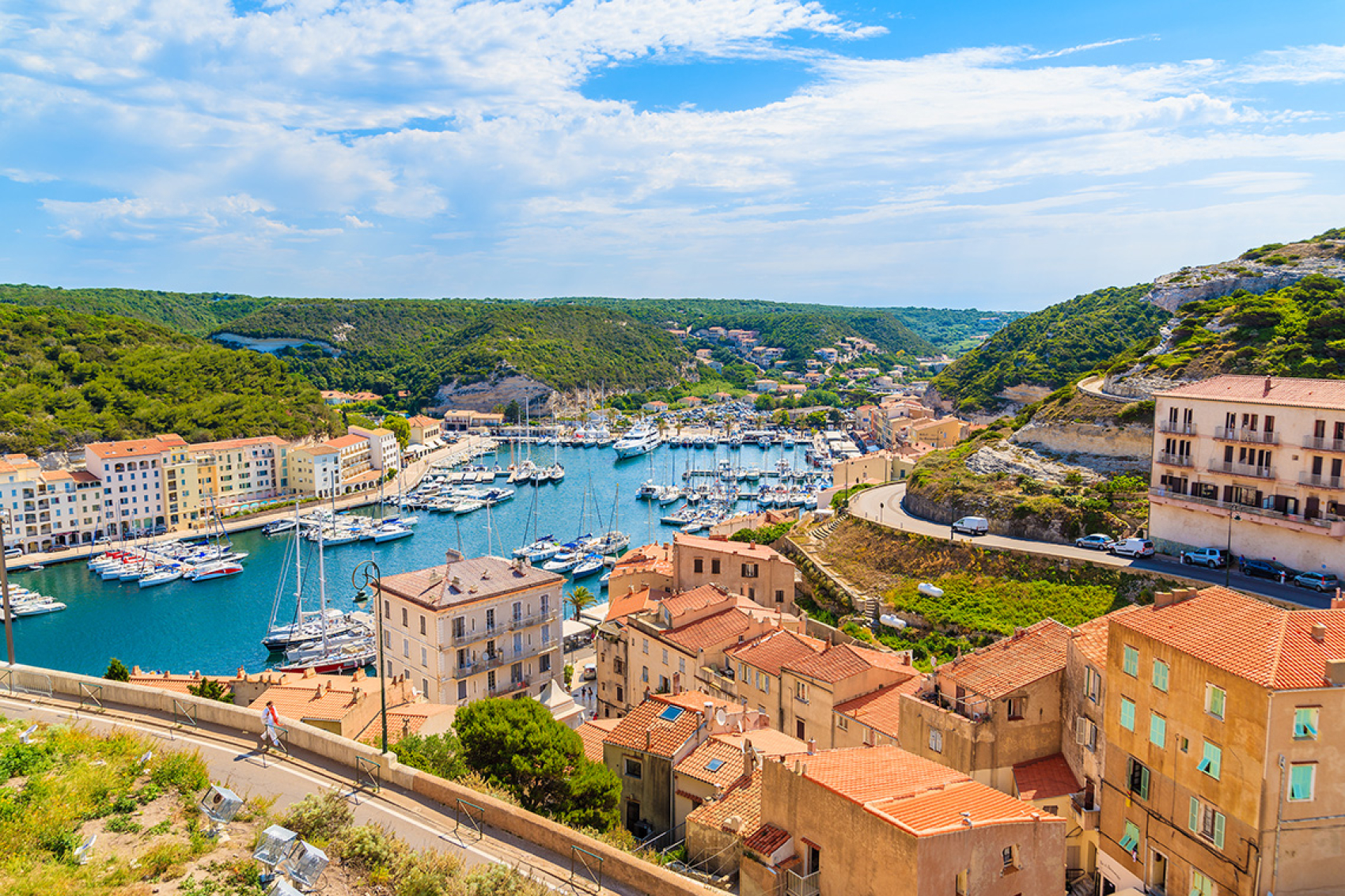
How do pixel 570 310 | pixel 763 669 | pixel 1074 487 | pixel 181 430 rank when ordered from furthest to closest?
pixel 570 310
pixel 181 430
pixel 1074 487
pixel 763 669

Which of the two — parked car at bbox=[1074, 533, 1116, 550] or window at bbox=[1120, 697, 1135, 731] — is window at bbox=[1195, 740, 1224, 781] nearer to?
window at bbox=[1120, 697, 1135, 731]

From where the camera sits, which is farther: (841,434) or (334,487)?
(841,434)

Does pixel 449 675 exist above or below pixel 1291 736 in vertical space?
below

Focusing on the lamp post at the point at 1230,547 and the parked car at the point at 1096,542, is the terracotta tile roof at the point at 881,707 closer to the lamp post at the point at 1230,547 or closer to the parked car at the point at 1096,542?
the lamp post at the point at 1230,547

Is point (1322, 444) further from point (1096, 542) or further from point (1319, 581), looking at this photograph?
point (1096, 542)

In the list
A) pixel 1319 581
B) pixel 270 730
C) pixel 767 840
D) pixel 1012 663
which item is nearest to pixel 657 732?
pixel 767 840

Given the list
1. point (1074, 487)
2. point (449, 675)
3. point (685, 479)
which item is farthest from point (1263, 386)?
point (685, 479)

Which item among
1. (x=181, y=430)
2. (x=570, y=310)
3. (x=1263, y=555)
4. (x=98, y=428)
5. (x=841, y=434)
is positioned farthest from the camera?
(x=570, y=310)

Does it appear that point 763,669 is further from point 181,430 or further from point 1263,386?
point 181,430
